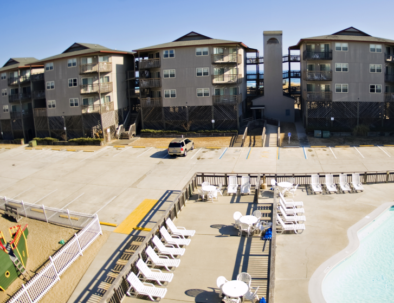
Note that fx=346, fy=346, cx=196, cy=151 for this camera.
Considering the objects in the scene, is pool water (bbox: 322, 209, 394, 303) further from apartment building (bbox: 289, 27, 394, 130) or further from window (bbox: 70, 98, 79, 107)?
window (bbox: 70, 98, 79, 107)

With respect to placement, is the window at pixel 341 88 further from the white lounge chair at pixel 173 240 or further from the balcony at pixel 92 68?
the white lounge chair at pixel 173 240

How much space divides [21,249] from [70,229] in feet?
11.3

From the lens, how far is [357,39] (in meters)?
41.0

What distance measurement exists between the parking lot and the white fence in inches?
71.9

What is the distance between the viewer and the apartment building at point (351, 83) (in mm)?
41375

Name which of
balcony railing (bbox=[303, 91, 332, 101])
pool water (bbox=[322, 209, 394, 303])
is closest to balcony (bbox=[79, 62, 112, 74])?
balcony railing (bbox=[303, 91, 332, 101])

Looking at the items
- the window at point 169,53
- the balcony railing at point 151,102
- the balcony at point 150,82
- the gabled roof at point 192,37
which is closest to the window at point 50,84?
the balcony at point 150,82

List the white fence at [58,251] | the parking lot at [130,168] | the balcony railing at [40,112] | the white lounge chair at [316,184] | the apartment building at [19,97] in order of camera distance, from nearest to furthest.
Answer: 1. the white fence at [58,251]
2. the white lounge chair at [316,184]
3. the parking lot at [130,168]
4. the balcony railing at [40,112]
5. the apartment building at [19,97]

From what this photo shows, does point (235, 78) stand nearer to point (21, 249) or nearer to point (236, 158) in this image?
point (236, 158)

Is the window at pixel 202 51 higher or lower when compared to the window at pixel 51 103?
higher

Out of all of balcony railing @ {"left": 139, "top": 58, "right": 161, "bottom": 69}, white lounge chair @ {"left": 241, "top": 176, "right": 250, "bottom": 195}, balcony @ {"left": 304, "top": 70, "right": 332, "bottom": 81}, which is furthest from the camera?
balcony railing @ {"left": 139, "top": 58, "right": 161, "bottom": 69}

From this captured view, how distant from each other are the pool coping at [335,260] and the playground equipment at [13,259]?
45.7 feet

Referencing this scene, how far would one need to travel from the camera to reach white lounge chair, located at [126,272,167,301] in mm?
12102

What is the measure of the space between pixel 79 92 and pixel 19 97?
1196 centimetres
